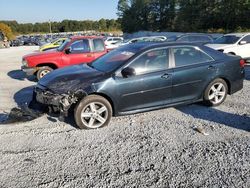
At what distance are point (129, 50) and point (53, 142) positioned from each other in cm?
249

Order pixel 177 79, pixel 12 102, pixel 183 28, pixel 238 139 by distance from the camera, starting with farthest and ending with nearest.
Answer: pixel 183 28 < pixel 12 102 < pixel 177 79 < pixel 238 139

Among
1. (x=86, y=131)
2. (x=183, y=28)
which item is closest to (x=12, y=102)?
(x=86, y=131)

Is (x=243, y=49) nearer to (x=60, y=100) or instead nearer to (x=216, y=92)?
(x=216, y=92)

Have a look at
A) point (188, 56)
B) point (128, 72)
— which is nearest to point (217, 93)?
point (188, 56)

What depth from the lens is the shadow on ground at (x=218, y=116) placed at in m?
5.06

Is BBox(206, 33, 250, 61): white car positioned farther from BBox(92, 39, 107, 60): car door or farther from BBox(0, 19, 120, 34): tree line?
BBox(0, 19, 120, 34): tree line

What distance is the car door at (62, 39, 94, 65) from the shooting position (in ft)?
30.0

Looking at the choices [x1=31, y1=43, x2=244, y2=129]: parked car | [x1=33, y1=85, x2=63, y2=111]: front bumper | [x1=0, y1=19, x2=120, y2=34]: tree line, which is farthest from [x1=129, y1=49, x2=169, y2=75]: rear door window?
[x1=0, y1=19, x2=120, y2=34]: tree line

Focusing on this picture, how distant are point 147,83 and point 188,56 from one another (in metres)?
1.20

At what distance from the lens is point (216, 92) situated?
605 cm

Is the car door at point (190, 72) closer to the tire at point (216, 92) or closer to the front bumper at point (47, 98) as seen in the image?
the tire at point (216, 92)

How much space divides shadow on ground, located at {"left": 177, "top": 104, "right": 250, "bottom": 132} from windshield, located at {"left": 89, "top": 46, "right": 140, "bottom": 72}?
1.70 metres

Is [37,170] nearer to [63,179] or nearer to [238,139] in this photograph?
[63,179]

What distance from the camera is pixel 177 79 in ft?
17.9
